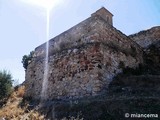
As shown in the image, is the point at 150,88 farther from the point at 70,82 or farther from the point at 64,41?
the point at 64,41

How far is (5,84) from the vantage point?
50.5ft

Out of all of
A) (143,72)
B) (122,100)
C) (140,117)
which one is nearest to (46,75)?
(143,72)

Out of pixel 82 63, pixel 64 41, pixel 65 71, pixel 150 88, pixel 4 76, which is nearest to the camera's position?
pixel 150 88

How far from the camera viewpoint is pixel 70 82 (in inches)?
467

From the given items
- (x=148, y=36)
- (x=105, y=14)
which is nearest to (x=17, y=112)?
(x=148, y=36)

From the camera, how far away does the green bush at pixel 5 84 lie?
1520 centimetres

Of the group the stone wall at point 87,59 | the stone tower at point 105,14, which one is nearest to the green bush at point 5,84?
the stone wall at point 87,59

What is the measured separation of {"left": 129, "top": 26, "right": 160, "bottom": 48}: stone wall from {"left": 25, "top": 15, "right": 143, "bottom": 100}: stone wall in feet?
14.1

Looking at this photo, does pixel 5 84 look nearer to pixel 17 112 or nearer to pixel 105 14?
pixel 17 112

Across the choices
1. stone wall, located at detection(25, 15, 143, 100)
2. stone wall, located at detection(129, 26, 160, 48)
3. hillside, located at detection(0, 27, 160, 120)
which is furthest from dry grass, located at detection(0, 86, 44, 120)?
stone wall, located at detection(129, 26, 160, 48)

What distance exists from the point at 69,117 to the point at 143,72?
696 centimetres

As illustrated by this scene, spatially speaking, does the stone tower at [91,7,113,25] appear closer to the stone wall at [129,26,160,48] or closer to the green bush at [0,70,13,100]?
the stone wall at [129,26,160,48]

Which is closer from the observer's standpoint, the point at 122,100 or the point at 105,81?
the point at 122,100

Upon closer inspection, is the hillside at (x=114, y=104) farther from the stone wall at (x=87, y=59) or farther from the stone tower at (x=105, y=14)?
the stone tower at (x=105, y=14)
